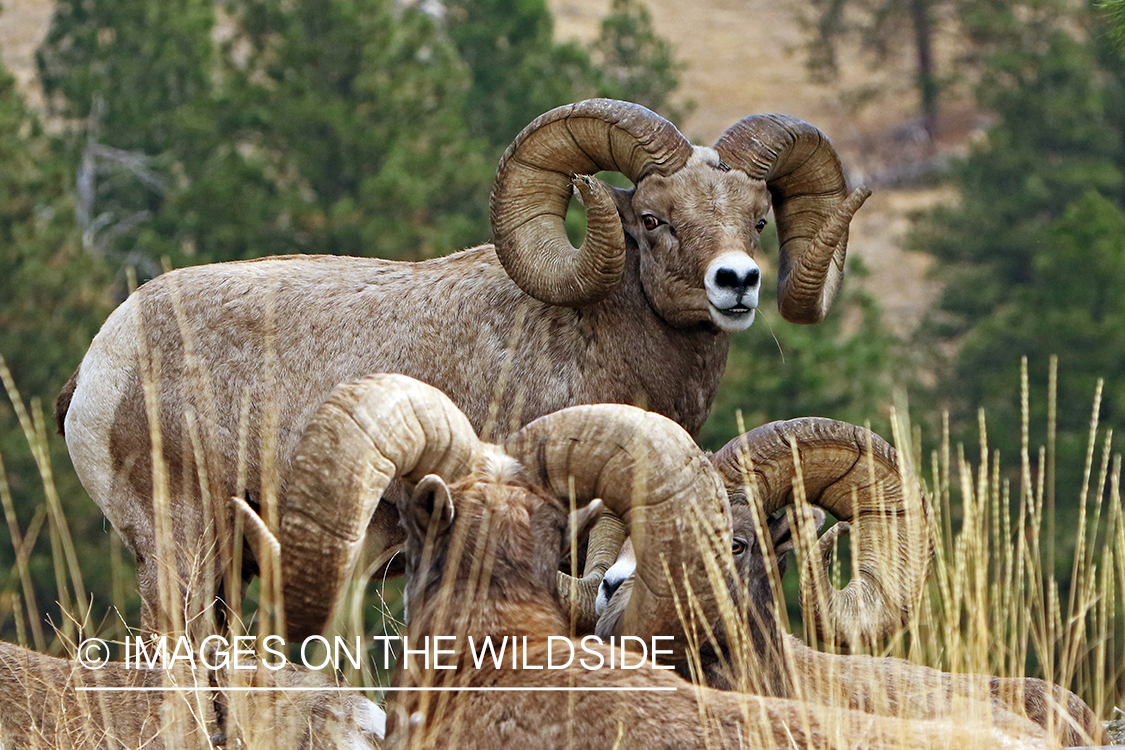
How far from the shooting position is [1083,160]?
32.7m

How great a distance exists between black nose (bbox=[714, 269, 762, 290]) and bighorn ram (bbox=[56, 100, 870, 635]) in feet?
0.24

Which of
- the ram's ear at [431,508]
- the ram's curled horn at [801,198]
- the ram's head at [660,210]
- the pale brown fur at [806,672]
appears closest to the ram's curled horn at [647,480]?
the ram's ear at [431,508]

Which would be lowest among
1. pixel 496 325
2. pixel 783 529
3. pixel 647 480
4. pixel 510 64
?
pixel 783 529

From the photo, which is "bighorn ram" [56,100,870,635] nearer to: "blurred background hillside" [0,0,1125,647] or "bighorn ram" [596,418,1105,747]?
"bighorn ram" [596,418,1105,747]

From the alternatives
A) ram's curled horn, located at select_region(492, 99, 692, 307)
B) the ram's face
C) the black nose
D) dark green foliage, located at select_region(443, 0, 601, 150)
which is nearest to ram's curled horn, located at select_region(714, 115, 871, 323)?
the ram's face

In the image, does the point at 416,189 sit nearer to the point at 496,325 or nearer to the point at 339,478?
the point at 496,325

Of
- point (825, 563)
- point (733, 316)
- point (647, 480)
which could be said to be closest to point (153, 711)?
point (647, 480)

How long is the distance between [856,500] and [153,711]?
3.19m

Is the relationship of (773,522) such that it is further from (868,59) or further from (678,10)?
(678,10)

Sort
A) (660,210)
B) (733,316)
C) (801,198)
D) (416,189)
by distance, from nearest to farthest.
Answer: (733,316)
(660,210)
(801,198)
(416,189)

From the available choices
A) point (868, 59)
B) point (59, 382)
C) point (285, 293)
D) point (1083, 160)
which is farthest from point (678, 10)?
point (285, 293)

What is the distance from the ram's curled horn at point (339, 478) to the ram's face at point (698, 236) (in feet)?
8.16

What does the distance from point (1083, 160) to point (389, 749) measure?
30.5 metres

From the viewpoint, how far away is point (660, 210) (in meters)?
7.68
